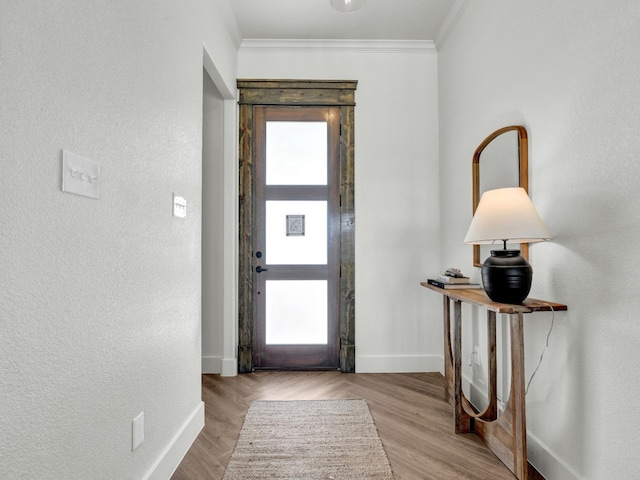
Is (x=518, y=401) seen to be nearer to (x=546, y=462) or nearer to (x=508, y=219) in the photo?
(x=546, y=462)

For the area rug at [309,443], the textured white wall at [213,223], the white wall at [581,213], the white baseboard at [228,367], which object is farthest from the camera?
the textured white wall at [213,223]

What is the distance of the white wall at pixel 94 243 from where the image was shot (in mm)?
865

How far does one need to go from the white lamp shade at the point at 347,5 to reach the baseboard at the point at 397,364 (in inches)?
111

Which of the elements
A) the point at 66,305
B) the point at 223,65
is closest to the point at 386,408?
the point at 66,305

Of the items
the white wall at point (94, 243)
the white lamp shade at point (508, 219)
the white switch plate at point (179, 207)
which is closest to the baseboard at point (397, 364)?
the white wall at point (94, 243)

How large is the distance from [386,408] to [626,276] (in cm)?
169

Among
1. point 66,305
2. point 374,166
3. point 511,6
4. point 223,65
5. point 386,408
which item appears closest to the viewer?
point 66,305

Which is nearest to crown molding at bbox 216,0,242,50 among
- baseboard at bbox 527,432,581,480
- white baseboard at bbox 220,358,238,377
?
white baseboard at bbox 220,358,238,377

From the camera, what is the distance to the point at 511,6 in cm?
202

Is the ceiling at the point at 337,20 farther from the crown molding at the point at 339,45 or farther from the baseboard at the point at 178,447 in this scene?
the baseboard at the point at 178,447

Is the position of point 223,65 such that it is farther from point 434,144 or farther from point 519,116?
point 519,116

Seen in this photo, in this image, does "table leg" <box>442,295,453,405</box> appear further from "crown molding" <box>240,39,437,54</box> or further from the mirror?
"crown molding" <box>240,39,437,54</box>

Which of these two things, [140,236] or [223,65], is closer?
[140,236]

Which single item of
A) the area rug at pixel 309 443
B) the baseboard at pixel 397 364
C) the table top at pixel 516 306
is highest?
the table top at pixel 516 306
